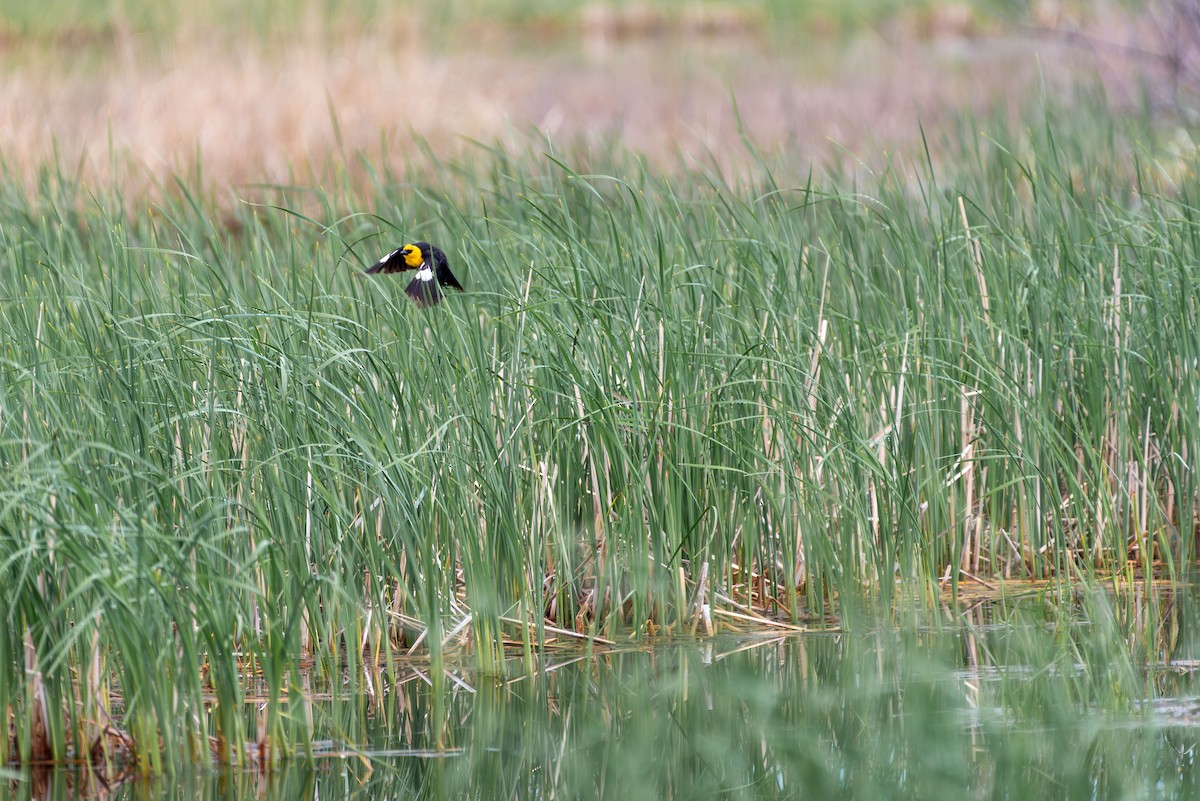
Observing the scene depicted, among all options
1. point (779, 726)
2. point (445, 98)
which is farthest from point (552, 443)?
point (445, 98)

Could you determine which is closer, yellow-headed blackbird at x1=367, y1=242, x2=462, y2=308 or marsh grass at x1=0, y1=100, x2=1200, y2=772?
marsh grass at x1=0, y1=100, x2=1200, y2=772

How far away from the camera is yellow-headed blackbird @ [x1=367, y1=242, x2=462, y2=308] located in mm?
3939

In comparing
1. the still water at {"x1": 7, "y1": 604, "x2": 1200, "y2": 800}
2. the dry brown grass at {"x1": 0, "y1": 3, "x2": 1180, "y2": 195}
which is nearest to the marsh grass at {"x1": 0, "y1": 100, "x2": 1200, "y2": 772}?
the still water at {"x1": 7, "y1": 604, "x2": 1200, "y2": 800}

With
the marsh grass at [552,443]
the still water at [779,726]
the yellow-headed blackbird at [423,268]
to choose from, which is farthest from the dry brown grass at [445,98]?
the still water at [779,726]

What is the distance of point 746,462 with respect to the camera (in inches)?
158

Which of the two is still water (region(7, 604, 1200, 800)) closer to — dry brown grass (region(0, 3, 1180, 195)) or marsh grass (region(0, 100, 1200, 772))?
marsh grass (region(0, 100, 1200, 772))

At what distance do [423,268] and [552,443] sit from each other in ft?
1.89

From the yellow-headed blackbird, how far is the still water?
3.01 feet

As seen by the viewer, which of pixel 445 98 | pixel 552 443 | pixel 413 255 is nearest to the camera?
pixel 552 443

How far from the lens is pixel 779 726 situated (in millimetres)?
3371

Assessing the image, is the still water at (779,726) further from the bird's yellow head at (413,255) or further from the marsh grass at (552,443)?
the bird's yellow head at (413,255)

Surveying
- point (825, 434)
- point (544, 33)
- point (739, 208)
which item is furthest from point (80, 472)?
point (544, 33)

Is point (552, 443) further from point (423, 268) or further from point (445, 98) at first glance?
point (445, 98)

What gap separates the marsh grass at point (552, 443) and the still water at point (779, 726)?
0.10m
